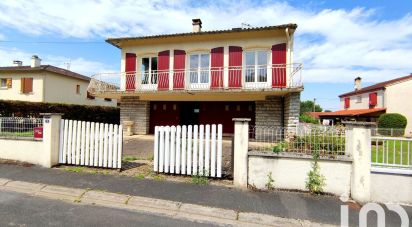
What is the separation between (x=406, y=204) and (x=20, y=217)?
6702mm

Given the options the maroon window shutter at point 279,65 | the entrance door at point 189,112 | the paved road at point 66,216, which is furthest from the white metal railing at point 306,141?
the entrance door at point 189,112

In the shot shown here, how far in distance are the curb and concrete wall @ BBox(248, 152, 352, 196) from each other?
121 centimetres

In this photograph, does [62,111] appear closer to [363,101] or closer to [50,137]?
[50,137]

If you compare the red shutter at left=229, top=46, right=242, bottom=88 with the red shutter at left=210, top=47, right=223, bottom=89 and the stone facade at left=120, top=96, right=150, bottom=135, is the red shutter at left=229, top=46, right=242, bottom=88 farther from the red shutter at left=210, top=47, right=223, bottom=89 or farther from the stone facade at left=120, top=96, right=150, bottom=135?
the stone facade at left=120, top=96, right=150, bottom=135

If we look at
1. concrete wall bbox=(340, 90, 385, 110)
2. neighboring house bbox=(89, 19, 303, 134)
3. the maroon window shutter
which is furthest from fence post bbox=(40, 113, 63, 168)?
concrete wall bbox=(340, 90, 385, 110)

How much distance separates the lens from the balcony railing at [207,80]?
13.1m

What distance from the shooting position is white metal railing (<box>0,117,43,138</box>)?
7.18 meters

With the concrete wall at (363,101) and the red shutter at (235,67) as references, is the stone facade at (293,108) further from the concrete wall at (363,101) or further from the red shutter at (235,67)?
the concrete wall at (363,101)

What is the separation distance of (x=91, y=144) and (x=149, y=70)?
30.6 ft

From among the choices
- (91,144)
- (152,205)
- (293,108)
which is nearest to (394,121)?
(293,108)

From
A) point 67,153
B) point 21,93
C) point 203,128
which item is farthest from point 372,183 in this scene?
point 21,93

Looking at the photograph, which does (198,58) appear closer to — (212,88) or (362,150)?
(212,88)

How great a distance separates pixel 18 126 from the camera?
296 inches

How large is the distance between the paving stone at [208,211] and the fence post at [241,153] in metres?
1.15
